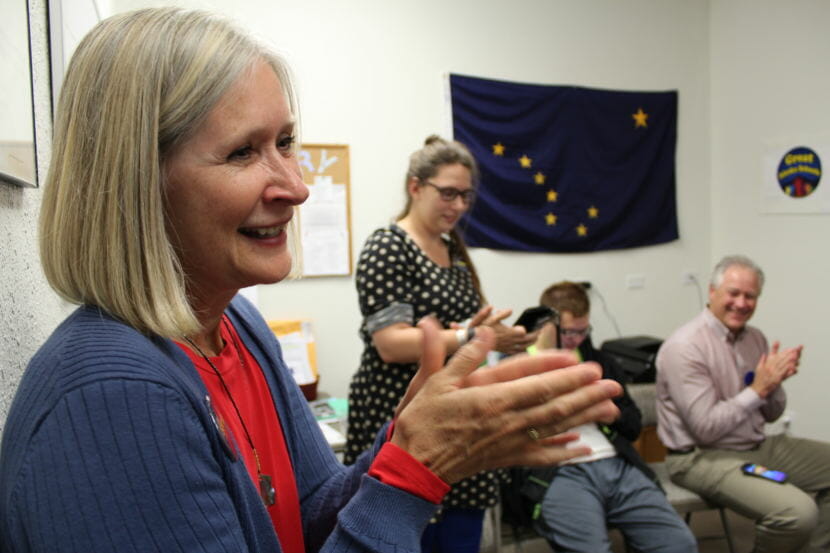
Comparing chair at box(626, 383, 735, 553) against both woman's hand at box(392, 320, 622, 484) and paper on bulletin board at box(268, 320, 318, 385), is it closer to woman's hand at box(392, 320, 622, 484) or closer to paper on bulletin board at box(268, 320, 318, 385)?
paper on bulletin board at box(268, 320, 318, 385)

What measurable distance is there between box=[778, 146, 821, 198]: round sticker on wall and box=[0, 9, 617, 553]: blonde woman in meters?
Result: 4.00

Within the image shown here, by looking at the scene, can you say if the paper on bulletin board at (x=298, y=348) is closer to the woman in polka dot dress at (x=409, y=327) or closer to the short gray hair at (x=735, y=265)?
the woman in polka dot dress at (x=409, y=327)

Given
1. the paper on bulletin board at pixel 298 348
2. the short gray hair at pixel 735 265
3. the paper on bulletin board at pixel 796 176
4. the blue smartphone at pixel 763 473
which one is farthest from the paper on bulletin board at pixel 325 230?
the paper on bulletin board at pixel 796 176

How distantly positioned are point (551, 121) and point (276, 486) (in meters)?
3.82

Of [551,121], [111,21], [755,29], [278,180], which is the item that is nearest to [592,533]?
[278,180]

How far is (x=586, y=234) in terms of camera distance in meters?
4.32

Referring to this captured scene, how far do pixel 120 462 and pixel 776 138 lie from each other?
185 inches

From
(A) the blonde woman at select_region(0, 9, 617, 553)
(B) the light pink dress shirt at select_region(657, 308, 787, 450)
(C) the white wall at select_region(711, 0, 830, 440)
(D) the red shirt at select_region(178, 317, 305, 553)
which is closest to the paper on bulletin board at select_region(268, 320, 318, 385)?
(B) the light pink dress shirt at select_region(657, 308, 787, 450)

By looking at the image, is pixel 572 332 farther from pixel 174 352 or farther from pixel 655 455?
pixel 174 352

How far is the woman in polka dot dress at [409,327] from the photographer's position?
5.97 feet

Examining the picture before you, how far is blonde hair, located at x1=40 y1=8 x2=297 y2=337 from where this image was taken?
2.01 ft

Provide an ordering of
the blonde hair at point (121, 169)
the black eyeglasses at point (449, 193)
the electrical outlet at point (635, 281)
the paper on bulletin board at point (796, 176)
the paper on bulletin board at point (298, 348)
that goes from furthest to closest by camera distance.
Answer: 1. the electrical outlet at point (635, 281)
2. the paper on bulletin board at point (796, 176)
3. the paper on bulletin board at point (298, 348)
4. the black eyeglasses at point (449, 193)
5. the blonde hair at point (121, 169)

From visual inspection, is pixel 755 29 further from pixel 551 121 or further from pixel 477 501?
pixel 477 501

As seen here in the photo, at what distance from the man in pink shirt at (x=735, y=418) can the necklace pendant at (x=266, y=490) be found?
245cm
